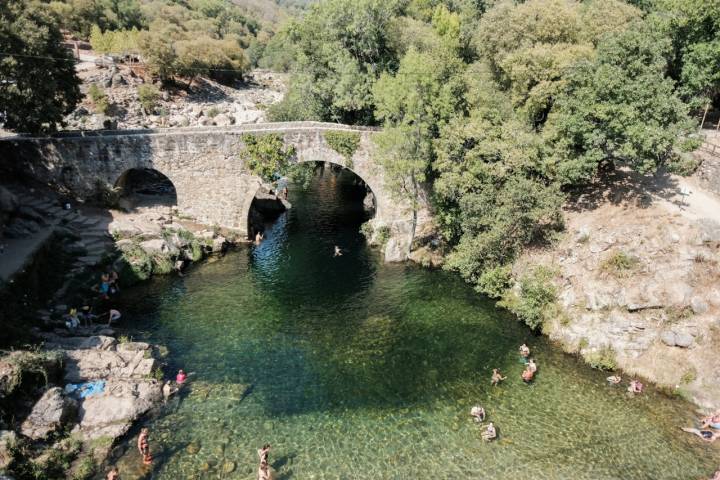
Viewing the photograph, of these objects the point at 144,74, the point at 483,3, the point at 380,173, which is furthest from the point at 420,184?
the point at 144,74

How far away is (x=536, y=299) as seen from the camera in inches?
1184

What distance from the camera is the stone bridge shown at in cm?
3828

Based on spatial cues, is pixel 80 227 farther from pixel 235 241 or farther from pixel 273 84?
pixel 273 84

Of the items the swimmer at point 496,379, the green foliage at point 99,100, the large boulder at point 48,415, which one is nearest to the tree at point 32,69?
the green foliage at point 99,100

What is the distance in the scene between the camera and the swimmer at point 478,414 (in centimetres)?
2252

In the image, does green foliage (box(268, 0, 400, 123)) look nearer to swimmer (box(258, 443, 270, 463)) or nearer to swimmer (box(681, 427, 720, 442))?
swimmer (box(258, 443, 270, 463))

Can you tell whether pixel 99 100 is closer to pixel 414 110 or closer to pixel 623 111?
pixel 414 110

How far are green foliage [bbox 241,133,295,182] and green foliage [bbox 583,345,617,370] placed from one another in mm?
27239

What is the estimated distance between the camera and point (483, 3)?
64750 millimetres

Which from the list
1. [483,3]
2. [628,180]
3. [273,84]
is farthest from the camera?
[273,84]

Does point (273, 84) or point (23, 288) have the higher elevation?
point (273, 84)

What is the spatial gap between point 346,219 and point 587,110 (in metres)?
25.5

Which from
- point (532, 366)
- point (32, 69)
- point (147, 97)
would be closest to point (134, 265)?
point (32, 69)

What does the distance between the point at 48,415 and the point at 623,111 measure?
114 ft
